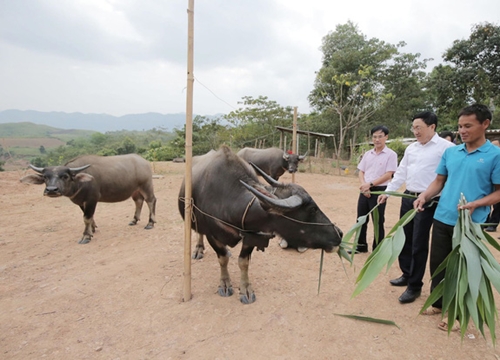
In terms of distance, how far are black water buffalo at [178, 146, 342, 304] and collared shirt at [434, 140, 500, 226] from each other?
1015 mm

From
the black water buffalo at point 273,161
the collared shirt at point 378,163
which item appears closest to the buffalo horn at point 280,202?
the collared shirt at point 378,163

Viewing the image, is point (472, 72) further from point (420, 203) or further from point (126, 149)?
point (126, 149)

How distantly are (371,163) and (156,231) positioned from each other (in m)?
4.26

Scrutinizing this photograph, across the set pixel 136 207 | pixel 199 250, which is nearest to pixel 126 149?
pixel 136 207

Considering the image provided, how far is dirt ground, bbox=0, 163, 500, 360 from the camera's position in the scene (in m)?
2.38

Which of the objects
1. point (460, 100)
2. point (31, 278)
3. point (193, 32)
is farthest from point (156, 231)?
point (460, 100)

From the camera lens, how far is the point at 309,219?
2520 mm

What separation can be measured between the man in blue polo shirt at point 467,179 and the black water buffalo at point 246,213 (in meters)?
0.98

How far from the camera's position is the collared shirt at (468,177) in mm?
2227

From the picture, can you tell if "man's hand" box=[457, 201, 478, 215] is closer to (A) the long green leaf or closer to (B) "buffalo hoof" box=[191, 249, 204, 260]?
(A) the long green leaf

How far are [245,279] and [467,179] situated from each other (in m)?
2.39

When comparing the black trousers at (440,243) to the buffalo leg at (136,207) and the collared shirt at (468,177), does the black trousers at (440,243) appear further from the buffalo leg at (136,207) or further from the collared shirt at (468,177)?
the buffalo leg at (136,207)

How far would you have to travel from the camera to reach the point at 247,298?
122 inches

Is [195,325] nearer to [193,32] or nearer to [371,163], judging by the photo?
[193,32]
